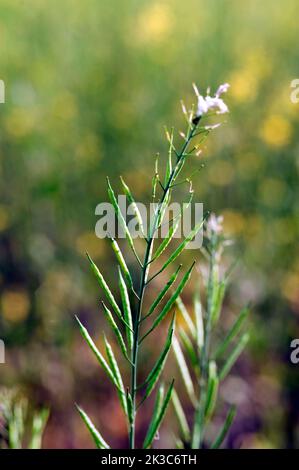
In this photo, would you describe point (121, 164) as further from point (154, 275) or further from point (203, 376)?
point (154, 275)

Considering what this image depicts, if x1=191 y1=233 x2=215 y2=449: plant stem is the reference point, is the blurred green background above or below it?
above

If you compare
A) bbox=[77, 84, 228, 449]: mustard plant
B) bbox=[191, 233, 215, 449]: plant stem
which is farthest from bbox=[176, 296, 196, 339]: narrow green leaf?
bbox=[77, 84, 228, 449]: mustard plant

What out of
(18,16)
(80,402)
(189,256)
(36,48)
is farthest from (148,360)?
(18,16)

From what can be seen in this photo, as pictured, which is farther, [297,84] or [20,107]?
[20,107]

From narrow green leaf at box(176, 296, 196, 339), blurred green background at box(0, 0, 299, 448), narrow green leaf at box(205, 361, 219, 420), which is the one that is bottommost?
narrow green leaf at box(205, 361, 219, 420)

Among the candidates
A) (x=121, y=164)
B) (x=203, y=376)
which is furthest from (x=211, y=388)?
(x=121, y=164)

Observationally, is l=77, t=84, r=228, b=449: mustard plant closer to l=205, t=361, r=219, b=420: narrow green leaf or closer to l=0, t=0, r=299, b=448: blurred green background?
l=205, t=361, r=219, b=420: narrow green leaf

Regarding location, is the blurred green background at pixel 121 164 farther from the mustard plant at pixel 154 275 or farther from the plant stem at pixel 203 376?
the mustard plant at pixel 154 275

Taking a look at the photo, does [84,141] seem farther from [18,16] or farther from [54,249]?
[18,16]
